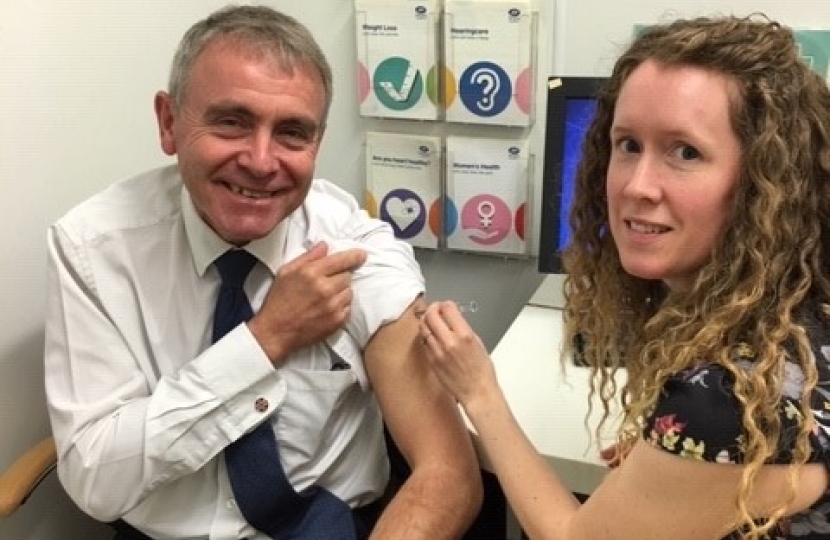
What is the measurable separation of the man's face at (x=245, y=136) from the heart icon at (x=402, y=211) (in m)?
0.78

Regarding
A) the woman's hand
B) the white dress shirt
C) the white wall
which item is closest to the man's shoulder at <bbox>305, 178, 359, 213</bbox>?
the white dress shirt

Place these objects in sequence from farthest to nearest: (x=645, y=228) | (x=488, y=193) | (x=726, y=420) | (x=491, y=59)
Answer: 1. (x=488, y=193)
2. (x=491, y=59)
3. (x=645, y=228)
4. (x=726, y=420)

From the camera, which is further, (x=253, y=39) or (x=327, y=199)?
(x=327, y=199)

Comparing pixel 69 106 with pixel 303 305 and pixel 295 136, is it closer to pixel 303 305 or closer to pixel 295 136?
pixel 295 136

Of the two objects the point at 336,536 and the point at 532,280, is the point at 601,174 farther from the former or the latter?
the point at 532,280

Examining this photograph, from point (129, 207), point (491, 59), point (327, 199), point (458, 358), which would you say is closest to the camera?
point (458, 358)

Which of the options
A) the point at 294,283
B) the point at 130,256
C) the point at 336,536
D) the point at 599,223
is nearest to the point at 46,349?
the point at 130,256

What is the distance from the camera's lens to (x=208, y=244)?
1512 mm

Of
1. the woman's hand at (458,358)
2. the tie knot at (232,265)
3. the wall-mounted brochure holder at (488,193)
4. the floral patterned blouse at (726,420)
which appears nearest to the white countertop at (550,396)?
the woman's hand at (458,358)

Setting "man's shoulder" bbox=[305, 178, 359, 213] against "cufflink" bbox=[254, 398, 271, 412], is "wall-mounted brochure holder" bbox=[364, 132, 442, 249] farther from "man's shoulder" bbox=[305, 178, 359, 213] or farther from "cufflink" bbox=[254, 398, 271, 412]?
"cufflink" bbox=[254, 398, 271, 412]

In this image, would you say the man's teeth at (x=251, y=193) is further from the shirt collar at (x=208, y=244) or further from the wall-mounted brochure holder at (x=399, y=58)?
the wall-mounted brochure holder at (x=399, y=58)

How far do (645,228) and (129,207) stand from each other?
87 centimetres

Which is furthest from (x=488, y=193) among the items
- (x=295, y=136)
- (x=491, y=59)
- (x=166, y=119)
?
(x=166, y=119)

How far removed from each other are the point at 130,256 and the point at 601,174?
2.51 feet
